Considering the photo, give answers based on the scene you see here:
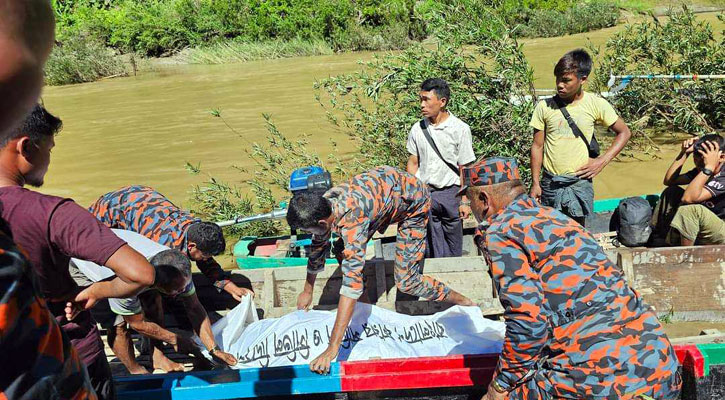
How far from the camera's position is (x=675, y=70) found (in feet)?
29.2

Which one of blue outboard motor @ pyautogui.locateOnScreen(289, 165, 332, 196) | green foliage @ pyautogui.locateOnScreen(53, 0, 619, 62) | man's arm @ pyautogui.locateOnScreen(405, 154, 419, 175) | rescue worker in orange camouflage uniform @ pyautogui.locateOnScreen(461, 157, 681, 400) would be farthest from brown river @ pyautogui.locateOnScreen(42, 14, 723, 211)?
rescue worker in orange camouflage uniform @ pyautogui.locateOnScreen(461, 157, 681, 400)

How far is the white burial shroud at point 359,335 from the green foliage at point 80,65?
72.1 ft

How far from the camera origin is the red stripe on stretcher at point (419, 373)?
2980mm

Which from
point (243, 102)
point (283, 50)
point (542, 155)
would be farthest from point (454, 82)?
point (283, 50)

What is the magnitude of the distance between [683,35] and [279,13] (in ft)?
73.8

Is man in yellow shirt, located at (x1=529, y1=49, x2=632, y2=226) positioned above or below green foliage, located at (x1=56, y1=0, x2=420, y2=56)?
above

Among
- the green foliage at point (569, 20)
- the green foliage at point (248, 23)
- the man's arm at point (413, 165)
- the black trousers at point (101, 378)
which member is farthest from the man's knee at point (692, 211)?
the green foliage at point (248, 23)

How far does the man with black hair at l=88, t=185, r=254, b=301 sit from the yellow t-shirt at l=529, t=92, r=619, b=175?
2.59 m

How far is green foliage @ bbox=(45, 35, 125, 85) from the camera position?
23223mm

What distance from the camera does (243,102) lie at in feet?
55.3

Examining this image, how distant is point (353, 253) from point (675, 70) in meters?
7.27

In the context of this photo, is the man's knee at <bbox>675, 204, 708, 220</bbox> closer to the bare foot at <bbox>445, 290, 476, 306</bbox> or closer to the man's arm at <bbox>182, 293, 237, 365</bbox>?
the bare foot at <bbox>445, 290, 476, 306</bbox>

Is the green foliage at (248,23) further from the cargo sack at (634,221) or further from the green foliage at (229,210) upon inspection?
the cargo sack at (634,221)

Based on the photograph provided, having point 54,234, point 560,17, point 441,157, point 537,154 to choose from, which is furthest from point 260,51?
point 54,234
